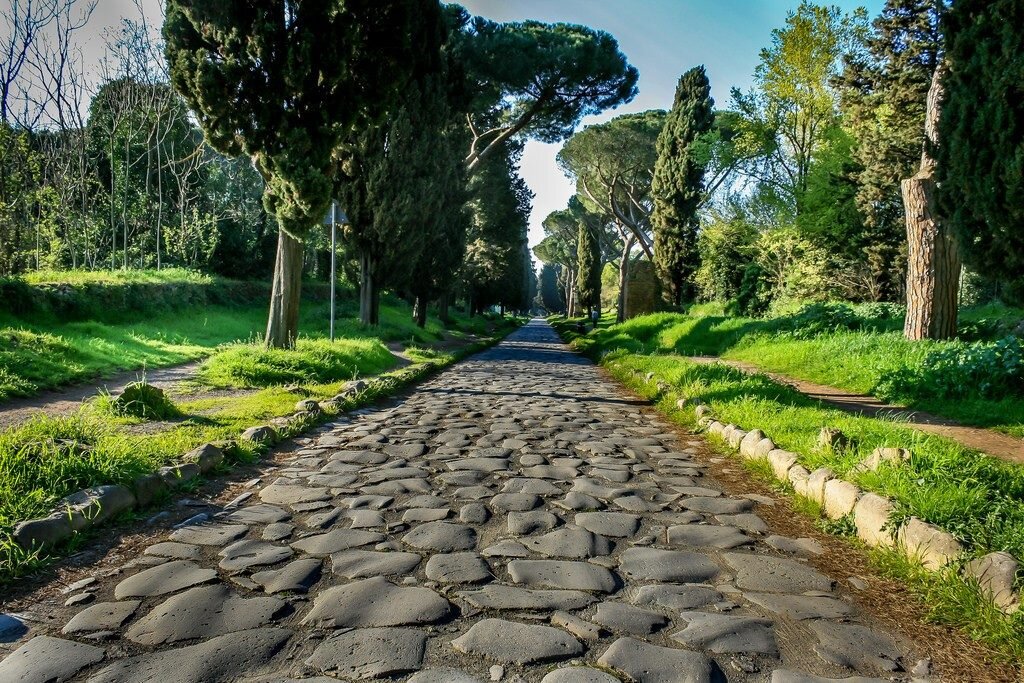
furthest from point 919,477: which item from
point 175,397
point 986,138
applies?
point 175,397

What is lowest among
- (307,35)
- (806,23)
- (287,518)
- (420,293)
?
(287,518)

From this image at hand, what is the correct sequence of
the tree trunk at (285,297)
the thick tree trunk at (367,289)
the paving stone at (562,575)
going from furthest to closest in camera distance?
the thick tree trunk at (367,289) < the tree trunk at (285,297) < the paving stone at (562,575)

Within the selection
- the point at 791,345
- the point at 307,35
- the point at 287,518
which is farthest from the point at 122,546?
the point at 791,345

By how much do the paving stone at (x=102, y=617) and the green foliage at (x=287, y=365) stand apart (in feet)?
22.8

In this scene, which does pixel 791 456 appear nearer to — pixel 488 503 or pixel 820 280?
pixel 488 503

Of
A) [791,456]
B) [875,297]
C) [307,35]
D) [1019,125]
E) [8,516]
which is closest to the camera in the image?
[8,516]

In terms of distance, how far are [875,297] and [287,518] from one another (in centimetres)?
2138

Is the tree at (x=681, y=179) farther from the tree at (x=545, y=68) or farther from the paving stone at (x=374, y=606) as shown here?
the paving stone at (x=374, y=606)

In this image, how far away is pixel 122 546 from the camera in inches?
125

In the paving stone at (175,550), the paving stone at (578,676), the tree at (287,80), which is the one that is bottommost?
the paving stone at (175,550)

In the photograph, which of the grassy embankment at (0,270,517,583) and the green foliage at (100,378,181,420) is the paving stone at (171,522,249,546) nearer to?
the grassy embankment at (0,270,517,583)

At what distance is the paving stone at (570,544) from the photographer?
10.4 feet

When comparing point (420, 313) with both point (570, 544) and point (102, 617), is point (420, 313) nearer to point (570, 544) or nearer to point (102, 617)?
point (570, 544)

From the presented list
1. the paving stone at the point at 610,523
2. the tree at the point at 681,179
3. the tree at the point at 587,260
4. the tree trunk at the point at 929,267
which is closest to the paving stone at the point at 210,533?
the paving stone at the point at 610,523
